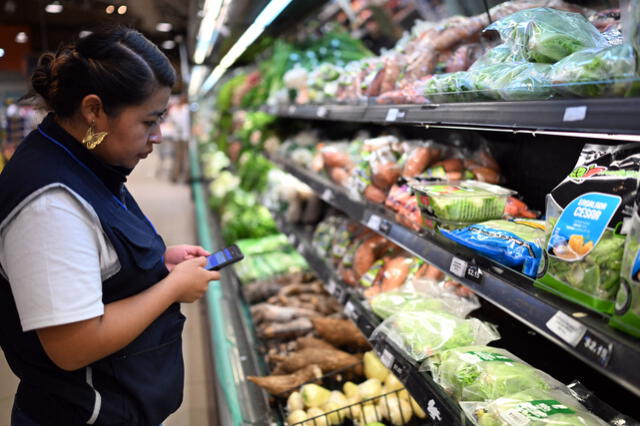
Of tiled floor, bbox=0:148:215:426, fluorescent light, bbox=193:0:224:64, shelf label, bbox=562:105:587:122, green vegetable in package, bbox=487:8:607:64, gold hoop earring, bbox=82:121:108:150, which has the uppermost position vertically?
fluorescent light, bbox=193:0:224:64

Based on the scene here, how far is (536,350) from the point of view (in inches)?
55.1

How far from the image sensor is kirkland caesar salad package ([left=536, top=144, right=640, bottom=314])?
86 cm

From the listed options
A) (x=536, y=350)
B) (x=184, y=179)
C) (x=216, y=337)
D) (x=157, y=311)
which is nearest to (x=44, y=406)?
(x=157, y=311)

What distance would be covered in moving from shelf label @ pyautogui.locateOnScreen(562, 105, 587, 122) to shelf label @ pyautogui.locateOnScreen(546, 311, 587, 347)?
0.33m

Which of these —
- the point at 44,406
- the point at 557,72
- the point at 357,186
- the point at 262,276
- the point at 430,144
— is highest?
the point at 557,72

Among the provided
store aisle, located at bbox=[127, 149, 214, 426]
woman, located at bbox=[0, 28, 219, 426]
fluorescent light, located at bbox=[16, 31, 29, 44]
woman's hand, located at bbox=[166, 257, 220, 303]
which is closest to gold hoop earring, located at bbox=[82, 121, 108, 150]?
woman, located at bbox=[0, 28, 219, 426]

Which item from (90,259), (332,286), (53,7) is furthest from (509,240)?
(53,7)

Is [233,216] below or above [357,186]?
below

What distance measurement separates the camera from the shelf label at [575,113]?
32.2 inches

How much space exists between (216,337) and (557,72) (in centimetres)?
220

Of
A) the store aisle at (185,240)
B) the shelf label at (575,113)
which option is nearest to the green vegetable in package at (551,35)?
the shelf label at (575,113)

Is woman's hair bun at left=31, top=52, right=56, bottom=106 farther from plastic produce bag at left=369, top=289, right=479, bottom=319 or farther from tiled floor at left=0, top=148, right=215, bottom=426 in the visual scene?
plastic produce bag at left=369, top=289, right=479, bottom=319

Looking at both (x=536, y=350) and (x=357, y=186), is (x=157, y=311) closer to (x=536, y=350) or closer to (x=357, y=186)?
(x=536, y=350)

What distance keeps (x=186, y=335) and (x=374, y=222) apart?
2130mm
